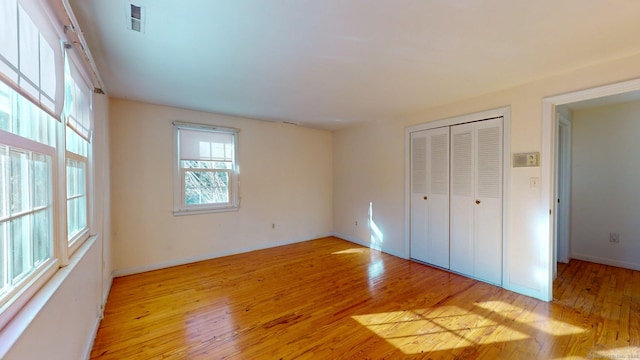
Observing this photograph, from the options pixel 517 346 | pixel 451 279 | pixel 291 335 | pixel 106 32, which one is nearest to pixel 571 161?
pixel 451 279

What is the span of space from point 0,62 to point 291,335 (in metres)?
2.32

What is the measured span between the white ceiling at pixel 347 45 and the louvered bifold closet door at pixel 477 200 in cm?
58

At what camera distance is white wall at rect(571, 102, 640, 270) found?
3.51 meters

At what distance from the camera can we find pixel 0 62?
3.08ft

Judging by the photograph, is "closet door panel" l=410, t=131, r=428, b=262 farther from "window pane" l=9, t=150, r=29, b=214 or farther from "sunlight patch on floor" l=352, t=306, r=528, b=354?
"window pane" l=9, t=150, r=29, b=214

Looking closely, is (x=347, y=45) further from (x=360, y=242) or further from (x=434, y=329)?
(x=360, y=242)

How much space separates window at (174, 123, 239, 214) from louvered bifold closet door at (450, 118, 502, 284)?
3439mm

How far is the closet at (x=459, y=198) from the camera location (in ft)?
10.3

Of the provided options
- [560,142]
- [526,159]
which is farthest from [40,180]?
[560,142]

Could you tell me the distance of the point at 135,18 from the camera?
1.70 meters

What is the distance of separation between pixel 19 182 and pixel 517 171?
4028mm

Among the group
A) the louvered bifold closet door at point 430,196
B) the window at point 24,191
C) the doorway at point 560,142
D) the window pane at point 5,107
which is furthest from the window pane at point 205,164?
the doorway at point 560,142

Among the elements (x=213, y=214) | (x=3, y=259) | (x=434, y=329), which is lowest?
(x=434, y=329)

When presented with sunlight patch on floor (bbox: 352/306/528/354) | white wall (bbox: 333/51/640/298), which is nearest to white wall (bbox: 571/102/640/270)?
white wall (bbox: 333/51/640/298)
